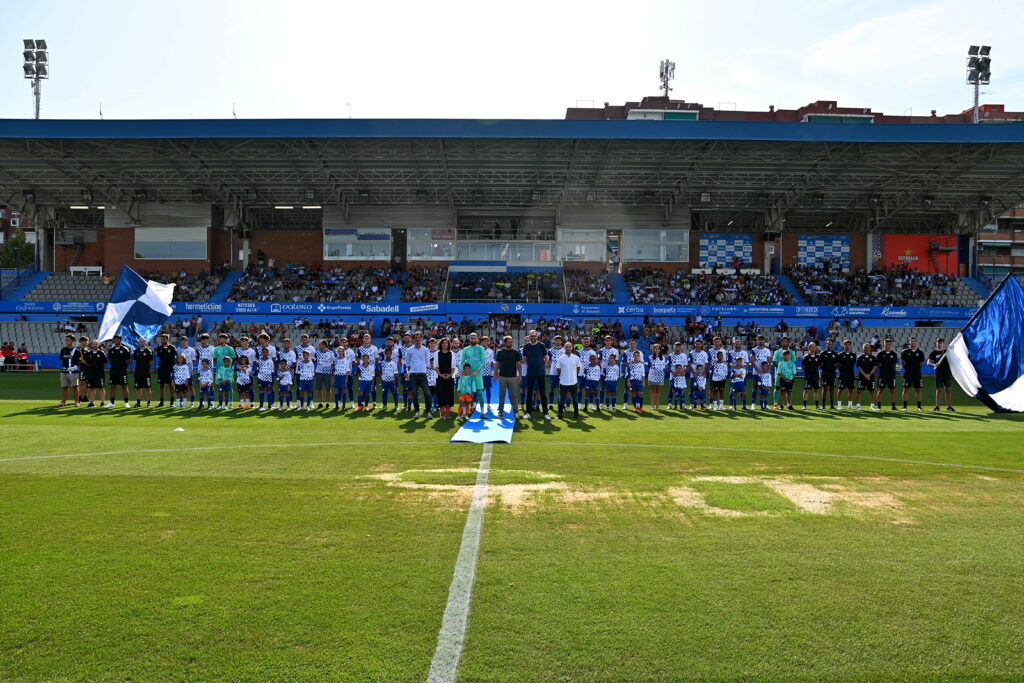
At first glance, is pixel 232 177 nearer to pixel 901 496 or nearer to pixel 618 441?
pixel 618 441

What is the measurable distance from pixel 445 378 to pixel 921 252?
43.8 meters

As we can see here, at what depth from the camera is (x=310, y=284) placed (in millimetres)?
43969

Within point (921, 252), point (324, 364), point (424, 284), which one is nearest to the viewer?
point (324, 364)

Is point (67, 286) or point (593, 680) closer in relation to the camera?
point (593, 680)

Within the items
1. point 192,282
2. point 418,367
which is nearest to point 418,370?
point 418,367

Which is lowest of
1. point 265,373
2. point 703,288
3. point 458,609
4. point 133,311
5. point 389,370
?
point 458,609

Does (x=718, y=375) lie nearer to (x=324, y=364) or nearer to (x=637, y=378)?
(x=637, y=378)

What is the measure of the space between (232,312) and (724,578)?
39.6 meters

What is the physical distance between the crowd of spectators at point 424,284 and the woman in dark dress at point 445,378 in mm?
26400

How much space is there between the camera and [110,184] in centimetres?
4291

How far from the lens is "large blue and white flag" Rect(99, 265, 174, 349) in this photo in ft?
60.2

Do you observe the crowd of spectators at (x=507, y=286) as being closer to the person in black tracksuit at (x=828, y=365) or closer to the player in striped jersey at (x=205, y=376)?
the person in black tracksuit at (x=828, y=365)

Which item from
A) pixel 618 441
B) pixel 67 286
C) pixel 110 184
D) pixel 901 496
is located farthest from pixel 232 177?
pixel 901 496

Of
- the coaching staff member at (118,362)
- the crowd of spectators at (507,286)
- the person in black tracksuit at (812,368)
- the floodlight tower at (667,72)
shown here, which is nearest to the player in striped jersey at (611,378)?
the person in black tracksuit at (812,368)
